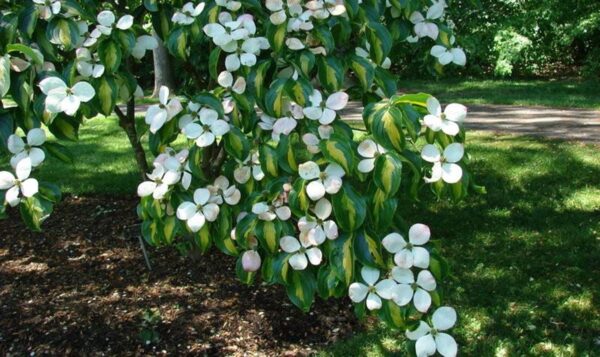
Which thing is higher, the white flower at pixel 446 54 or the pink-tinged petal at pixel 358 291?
the white flower at pixel 446 54

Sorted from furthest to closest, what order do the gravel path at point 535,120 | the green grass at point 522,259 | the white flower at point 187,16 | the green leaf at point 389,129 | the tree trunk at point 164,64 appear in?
1. the gravel path at point 535,120
2. the tree trunk at point 164,64
3. the green grass at point 522,259
4. the white flower at point 187,16
5. the green leaf at point 389,129

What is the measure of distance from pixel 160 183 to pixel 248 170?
0.27m

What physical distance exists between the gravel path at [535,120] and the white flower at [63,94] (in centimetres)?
625

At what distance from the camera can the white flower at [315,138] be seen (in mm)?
1571

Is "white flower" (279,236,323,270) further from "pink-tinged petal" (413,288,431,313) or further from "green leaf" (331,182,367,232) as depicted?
"pink-tinged petal" (413,288,431,313)

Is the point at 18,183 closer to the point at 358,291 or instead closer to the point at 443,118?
the point at 358,291

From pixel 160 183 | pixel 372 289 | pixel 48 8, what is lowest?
pixel 372 289


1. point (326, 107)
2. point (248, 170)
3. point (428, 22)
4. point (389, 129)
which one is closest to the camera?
point (389, 129)

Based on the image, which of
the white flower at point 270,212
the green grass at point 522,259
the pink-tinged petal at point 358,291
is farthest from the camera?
the green grass at point 522,259

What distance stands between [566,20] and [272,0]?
43.0ft

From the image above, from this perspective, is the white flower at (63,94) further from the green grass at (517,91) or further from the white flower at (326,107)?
the green grass at (517,91)

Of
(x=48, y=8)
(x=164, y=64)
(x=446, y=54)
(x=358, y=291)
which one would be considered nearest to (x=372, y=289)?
(x=358, y=291)


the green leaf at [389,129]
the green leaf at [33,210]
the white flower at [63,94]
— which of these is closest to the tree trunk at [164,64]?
the white flower at [63,94]

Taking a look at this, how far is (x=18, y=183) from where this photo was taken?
152cm
